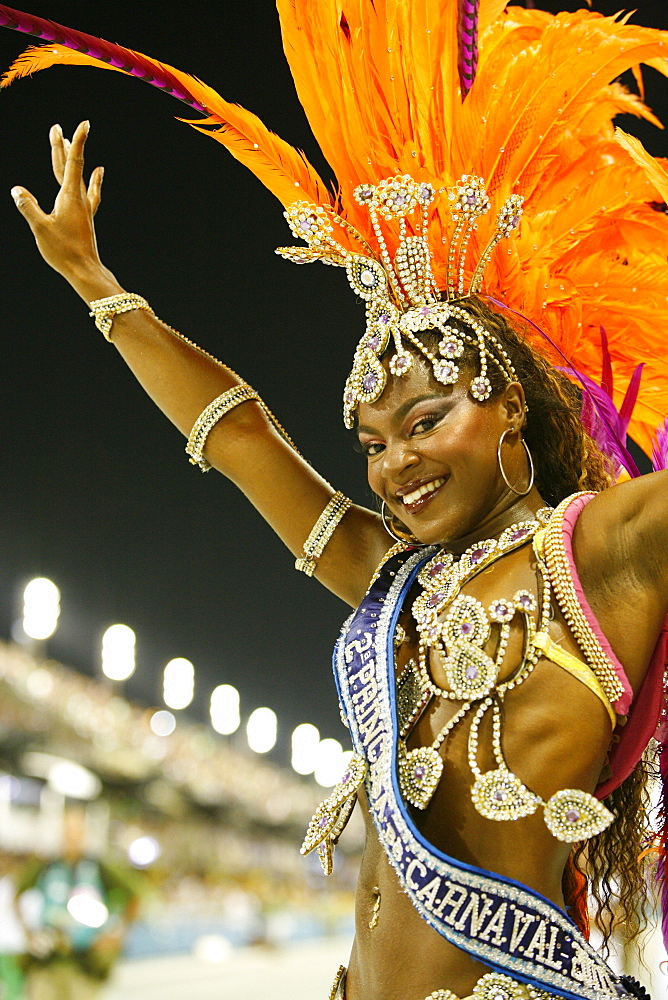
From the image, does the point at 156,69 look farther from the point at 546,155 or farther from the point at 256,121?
the point at 546,155

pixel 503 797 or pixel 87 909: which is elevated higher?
pixel 503 797

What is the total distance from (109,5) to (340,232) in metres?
2.14

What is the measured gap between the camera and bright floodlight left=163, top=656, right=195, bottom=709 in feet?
27.0

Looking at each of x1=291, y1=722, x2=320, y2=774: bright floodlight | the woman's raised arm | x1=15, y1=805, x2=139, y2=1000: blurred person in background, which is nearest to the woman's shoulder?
the woman's raised arm

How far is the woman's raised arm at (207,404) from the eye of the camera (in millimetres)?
1977

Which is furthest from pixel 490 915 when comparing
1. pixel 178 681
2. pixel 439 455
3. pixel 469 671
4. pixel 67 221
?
pixel 178 681

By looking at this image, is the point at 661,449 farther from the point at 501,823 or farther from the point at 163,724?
the point at 163,724

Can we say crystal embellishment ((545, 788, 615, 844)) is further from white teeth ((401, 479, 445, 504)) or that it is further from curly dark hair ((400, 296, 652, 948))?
white teeth ((401, 479, 445, 504))

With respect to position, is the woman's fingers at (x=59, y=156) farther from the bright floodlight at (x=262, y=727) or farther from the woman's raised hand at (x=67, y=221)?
the bright floodlight at (x=262, y=727)

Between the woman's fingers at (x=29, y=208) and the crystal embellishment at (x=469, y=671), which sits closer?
the crystal embellishment at (x=469, y=671)

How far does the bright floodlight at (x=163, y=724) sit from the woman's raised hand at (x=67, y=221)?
9.42 m

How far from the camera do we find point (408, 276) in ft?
5.70

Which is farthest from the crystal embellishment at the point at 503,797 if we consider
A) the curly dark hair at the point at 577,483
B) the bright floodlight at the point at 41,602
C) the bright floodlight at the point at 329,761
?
the bright floodlight at the point at 329,761

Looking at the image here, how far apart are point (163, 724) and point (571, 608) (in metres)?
10.1
